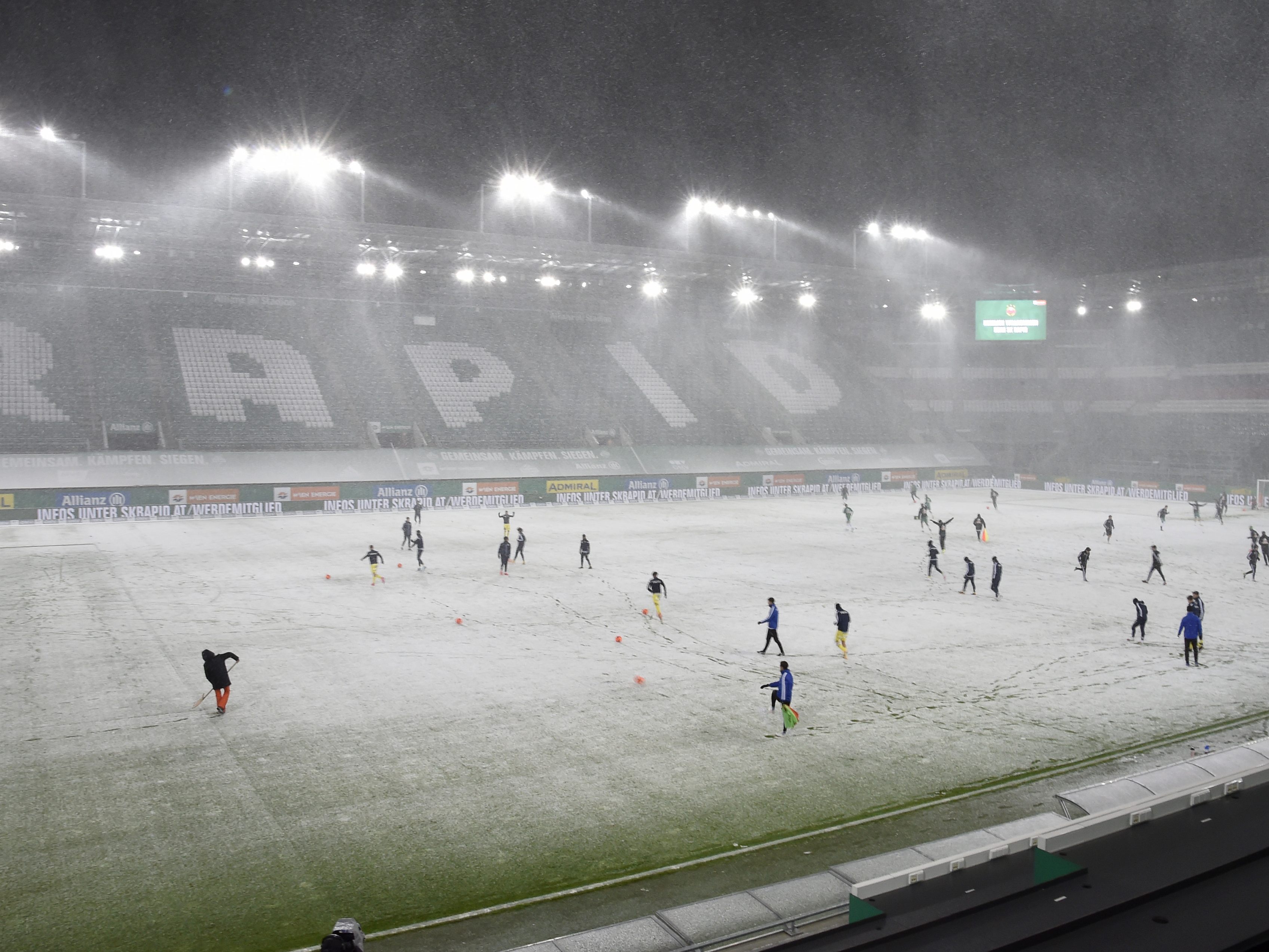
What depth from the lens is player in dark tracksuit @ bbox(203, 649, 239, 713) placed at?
14.9 metres

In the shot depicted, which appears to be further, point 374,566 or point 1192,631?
point 374,566

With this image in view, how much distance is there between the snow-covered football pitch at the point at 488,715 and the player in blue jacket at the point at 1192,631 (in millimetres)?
506

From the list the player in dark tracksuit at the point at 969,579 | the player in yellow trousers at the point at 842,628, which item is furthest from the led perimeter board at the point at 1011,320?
the player in yellow trousers at the point at 842,628

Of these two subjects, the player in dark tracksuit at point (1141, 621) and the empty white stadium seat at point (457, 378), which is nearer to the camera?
the player in dark tracksuit at point (1141, 621)

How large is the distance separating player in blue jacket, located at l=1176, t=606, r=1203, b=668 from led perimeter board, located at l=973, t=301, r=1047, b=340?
51.6 m

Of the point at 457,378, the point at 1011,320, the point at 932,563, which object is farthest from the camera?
the point at 1011,320

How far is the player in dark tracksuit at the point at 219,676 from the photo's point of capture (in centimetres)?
1490

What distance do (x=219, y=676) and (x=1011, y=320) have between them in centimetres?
6370

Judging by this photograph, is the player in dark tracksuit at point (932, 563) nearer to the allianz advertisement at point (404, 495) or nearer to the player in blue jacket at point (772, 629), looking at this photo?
the player in blue jacket at point (772, 629)

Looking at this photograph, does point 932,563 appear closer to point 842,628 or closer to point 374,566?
point 842,628

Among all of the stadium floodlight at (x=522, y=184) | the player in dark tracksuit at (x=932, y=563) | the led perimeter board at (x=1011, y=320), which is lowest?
the player in dark tracksuit at (x=932, y=563)

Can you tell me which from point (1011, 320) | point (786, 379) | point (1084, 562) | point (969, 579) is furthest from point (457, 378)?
point (1084, 562)

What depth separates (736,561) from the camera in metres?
32.5

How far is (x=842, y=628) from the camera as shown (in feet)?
62.8
